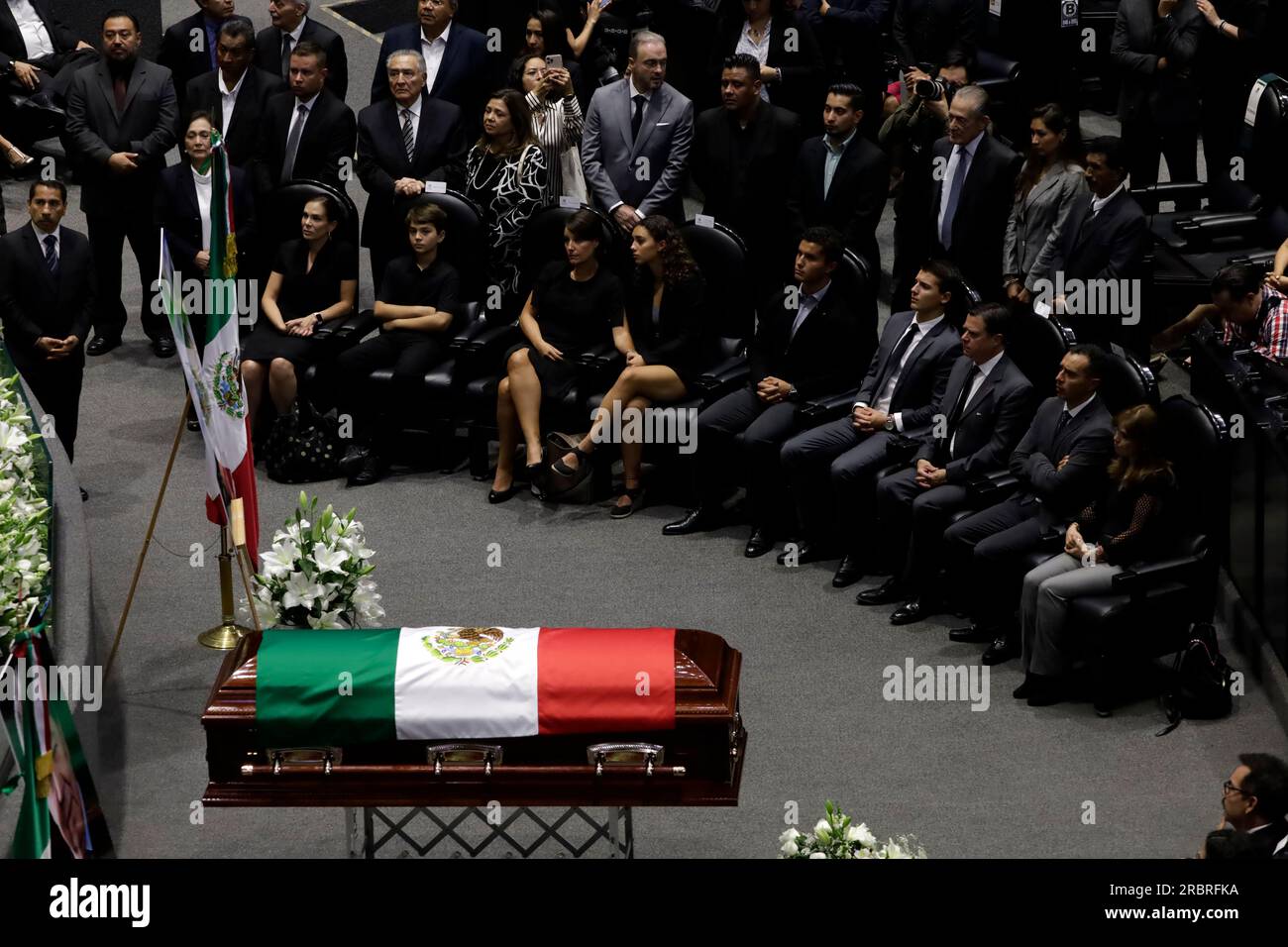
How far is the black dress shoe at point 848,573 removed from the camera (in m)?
9.41

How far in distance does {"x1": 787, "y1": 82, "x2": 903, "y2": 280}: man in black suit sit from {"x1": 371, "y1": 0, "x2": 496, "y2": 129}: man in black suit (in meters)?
2.18

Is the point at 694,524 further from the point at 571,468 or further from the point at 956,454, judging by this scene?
the point at 956,454

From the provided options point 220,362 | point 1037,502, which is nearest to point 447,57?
point 220,362

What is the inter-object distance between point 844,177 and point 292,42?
3.59 m

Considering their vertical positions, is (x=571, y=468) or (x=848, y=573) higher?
(x=571, y=468)

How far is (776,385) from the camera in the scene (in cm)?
984

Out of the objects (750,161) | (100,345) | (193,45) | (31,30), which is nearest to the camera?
(750,161)

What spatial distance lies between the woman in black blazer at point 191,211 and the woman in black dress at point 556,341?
1.83 m

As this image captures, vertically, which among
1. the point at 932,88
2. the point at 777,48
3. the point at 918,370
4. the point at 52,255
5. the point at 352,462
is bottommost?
the point at 352,462

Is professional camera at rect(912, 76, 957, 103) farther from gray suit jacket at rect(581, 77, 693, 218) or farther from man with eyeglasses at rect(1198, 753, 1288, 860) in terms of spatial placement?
man with eyeglasses at rect(1198, 753, 1288, 860)

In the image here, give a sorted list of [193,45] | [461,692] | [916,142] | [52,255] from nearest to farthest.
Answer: [461,692]
[52,255]
[916,142]
[193,45]

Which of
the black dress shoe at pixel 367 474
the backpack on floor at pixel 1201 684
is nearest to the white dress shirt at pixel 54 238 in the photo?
the black dress shoe at pixel 367 474
